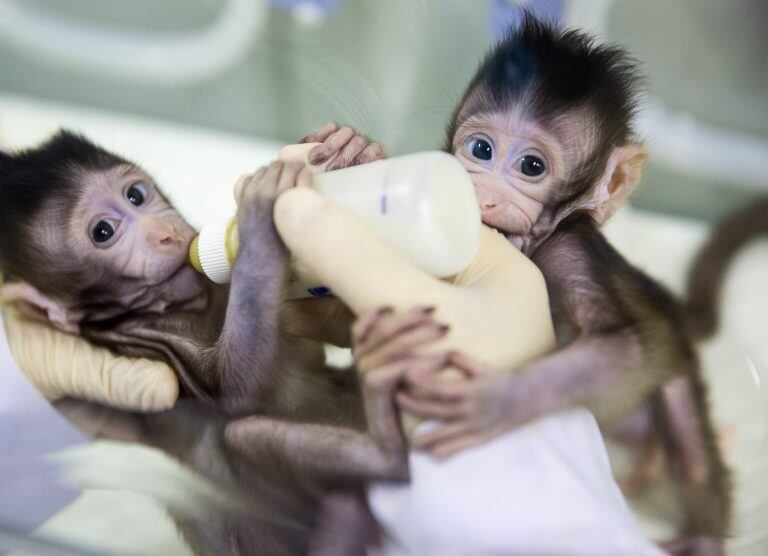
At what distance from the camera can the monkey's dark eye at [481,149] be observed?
→ 0.91 m

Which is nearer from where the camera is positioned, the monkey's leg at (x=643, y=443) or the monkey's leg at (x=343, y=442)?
the monkey's leg at (x=343, y=442)

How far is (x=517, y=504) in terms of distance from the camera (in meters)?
0.64

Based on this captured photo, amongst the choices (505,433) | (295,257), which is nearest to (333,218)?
(295,257)

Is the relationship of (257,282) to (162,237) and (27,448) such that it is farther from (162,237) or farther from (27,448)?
(27,448)

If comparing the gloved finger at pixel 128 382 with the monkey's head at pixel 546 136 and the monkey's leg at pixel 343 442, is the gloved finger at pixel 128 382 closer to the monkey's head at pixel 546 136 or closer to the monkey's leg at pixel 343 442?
the monkey's leg at pixel 343 442

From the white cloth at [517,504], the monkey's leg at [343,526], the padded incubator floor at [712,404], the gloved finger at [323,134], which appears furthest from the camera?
the gloved finger at [323,134]

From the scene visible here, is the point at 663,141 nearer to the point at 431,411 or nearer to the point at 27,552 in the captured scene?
the point at 431,411

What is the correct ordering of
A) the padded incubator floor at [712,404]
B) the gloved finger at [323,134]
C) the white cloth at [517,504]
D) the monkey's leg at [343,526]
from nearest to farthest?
the white cloth at [517,504] → the monkey's leg at [343,526] → the padded incubator floor at [712,404] → the gloved finger at [323,134]

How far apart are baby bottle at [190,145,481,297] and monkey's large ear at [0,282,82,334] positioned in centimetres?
37

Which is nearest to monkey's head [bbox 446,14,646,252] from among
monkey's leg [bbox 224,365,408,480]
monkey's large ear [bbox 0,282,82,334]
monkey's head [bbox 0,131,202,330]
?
monkey's leg [bbox 224,365,408,480]

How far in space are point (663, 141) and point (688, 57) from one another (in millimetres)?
137

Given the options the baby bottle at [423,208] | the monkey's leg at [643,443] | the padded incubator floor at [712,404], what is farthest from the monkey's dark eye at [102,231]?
the monkey's leg at [643,443]

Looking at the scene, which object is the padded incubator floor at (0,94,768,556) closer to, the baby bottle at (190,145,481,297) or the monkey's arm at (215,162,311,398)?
the monkey's arm at (215,162,311,398)

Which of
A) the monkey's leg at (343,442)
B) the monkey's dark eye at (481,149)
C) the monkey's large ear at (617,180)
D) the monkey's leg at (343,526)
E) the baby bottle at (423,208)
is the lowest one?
the monkey's leg at (343,526)
